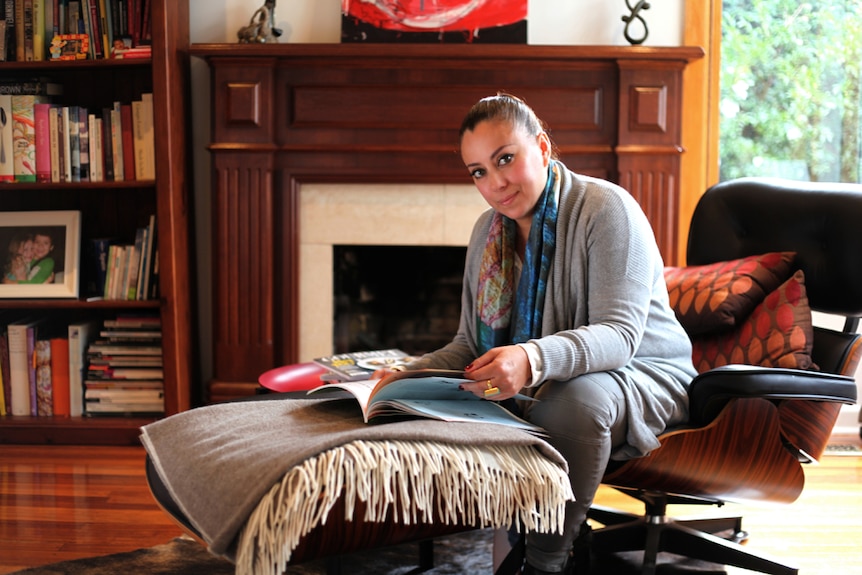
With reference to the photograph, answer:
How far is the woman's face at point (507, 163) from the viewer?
174 centimetres

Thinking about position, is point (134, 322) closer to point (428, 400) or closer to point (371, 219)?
point (371, 219)

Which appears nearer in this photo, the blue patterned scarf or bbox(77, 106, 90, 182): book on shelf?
the blue patterned scarf

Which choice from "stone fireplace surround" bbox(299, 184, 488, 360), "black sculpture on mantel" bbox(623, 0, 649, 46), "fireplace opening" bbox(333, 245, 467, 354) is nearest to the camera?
"black sculpture on mantel" bbox(623, 0, 649, 46)

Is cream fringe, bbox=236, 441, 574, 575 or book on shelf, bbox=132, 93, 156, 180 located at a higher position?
book on shelf, bbox=132, 93, 156, 180

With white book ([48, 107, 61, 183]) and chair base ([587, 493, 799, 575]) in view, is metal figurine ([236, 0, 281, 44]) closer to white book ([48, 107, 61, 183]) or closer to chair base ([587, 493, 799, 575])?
white book ([48, 107, 61, 183])

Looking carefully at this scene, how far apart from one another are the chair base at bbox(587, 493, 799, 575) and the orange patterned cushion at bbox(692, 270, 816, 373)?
0.36m

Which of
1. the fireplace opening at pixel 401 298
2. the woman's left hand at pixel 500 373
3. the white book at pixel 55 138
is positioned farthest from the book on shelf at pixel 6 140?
the woman's left hand at pixel 500 373

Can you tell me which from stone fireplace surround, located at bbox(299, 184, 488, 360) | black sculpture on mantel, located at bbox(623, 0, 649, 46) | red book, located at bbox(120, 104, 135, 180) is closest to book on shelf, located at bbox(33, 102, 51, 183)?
red book, located at bbox(120, 104, 135, 180)

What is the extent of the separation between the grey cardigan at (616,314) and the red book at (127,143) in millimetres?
1717

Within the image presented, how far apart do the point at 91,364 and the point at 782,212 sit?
2345 millimetres

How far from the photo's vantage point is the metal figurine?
3.14 m

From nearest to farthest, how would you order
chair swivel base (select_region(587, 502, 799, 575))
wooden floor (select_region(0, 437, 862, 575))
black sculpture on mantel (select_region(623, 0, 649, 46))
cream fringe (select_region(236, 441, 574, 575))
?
cream fringe (select_region(236, 441, 574, 575)) < chair swivel base (select_region(587, 502, 799, 575)) < wooden floor (select_region(0, 437, 862, 575)) < black sculpture on mantel (select_region(623, 0, 649, 46))

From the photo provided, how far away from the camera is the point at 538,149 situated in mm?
1808

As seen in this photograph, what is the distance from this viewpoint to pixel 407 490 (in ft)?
4.47
